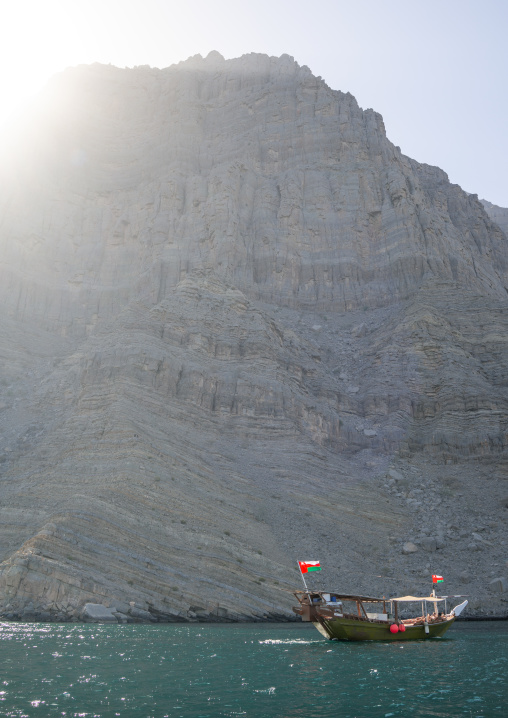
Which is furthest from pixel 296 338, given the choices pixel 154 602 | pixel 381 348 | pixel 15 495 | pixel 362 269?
pixel 154 602

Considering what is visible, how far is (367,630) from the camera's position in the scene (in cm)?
3077

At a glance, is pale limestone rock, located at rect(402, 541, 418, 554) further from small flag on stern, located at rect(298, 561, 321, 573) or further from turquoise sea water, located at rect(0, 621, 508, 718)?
small flag on stern, located at rect(298, 561, 321, 573)

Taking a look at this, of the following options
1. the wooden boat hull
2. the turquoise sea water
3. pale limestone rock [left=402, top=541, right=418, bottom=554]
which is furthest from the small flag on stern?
pale limestone rock [left=402, top=541, right=418, bottom=554]

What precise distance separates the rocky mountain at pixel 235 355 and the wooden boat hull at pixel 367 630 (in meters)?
5.57

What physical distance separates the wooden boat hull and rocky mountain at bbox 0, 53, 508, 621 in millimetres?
5571

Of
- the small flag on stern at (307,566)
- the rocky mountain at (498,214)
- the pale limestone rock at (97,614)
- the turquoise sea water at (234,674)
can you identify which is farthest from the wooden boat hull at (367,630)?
the rocky mountain at (498,214)

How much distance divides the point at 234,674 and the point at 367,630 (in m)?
12.6

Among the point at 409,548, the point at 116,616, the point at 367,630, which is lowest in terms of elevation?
the point at 116,616

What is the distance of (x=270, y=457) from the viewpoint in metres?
49.8

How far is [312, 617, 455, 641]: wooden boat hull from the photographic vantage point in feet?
98.0

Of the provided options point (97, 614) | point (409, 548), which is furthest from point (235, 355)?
point (97, 614)

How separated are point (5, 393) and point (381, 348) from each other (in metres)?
35.9

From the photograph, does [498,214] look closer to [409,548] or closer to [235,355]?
[235,355]

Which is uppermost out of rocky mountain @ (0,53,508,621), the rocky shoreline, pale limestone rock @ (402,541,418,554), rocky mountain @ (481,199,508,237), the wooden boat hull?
rocky mountain @ (481,199,508,237)
